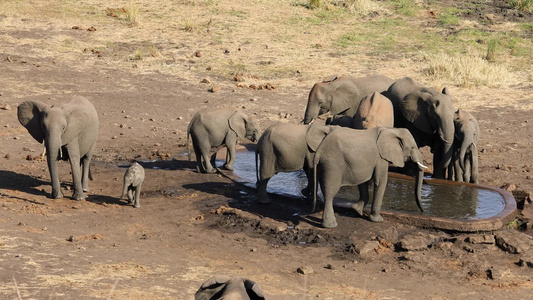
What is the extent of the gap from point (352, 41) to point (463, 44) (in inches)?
124

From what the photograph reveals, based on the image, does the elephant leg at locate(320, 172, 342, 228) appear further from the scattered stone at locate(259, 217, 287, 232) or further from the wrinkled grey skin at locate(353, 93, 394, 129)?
the wrinkled grey skin at locate(353, 93, 394, 129)

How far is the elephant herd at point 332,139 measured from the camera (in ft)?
38.5

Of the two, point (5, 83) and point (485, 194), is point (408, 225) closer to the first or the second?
point (485, 194)

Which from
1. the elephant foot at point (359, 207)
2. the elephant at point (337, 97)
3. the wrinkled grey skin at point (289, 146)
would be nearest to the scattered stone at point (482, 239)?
the elephant foot at point (359, 207)

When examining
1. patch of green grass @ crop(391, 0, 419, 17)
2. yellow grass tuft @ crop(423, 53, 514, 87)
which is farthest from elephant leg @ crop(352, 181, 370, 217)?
patch of green grass @ crop(391, 0, 419, 17)

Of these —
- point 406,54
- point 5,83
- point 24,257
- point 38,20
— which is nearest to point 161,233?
point 24,257

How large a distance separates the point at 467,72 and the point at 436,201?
8.96m

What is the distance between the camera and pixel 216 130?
14.2 m

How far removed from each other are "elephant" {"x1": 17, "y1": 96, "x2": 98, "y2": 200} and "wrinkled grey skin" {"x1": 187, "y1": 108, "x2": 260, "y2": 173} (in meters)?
1.89

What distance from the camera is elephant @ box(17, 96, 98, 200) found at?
12.3m

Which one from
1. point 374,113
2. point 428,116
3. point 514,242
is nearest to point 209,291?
point 514,242

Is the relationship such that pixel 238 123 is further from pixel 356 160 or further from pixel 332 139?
pixel 356 160

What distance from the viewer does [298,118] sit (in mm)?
18719

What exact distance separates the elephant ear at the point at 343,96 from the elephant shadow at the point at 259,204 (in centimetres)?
285
